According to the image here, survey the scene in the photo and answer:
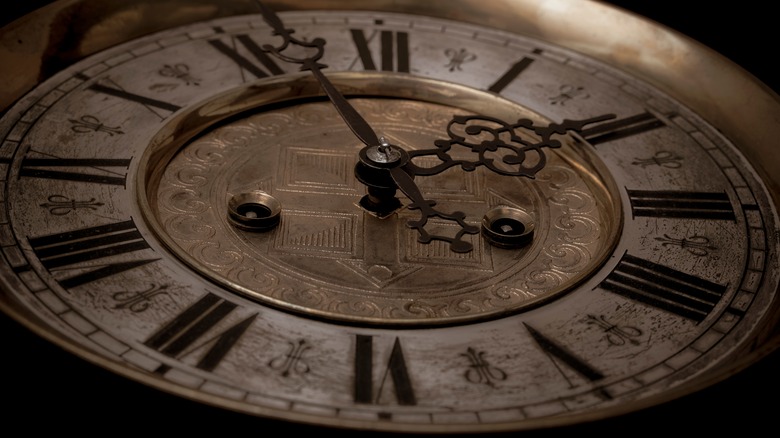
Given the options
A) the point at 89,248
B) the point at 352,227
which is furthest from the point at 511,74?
the point at 89,248

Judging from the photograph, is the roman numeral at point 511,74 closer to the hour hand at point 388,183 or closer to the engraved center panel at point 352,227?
the engraved center panel at point 352,227

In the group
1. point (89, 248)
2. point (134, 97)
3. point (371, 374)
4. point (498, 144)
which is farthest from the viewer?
point (134, 97)

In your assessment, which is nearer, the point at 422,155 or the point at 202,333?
the point at 202,333

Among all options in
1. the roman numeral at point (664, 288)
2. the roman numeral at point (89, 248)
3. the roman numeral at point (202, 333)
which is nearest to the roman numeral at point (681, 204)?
the roman numeral at point (664, 288)

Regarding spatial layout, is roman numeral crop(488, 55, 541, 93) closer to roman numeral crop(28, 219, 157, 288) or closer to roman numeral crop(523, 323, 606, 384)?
roman numeral crop(523, 323, 606, 384)

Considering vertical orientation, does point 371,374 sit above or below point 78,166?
below

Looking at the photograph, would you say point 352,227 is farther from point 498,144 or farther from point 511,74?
point 511,74

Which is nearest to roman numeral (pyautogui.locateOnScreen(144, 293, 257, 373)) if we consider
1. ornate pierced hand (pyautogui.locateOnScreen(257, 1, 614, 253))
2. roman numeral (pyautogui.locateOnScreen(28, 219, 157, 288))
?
roman numeral (pyautogui.locateOnScreen(28, 219, 157, 288))
